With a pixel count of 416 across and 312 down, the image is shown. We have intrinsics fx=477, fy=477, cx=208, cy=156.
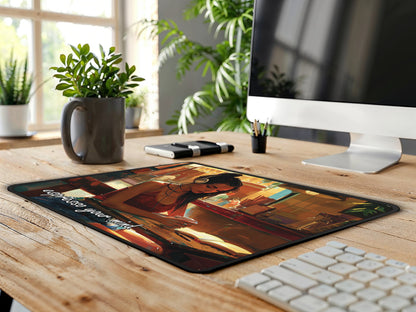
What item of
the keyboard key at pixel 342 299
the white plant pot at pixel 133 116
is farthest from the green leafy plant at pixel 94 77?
the white plant pot at pixel 133 116

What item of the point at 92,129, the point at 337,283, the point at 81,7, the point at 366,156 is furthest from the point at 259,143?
the point at 81,7

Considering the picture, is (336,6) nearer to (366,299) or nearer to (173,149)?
(173,149)

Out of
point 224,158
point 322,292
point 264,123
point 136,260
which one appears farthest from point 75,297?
point 264,123

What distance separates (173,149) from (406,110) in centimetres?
50

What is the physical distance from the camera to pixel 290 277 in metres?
0.42

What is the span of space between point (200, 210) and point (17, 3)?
2.49 meters

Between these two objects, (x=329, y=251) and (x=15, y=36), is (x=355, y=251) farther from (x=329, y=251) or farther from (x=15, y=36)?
(x=15, y=36)

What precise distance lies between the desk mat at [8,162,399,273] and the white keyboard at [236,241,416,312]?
59 mm

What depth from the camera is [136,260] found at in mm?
485

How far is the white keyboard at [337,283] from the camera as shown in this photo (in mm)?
368

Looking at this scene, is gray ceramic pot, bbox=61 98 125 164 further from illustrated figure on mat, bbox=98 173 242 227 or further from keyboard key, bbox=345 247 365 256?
keyboard key, bbox=345 247 365 256

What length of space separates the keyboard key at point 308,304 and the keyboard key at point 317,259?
0.24 ft

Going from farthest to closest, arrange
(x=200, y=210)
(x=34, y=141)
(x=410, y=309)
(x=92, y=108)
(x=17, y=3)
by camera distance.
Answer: (x=17, y=3) < (x=34, y=141) < (x=92, y=108) < (x=200, y=210) < (x=410, y=309)

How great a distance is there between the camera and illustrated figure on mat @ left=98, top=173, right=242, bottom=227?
0.63 m
